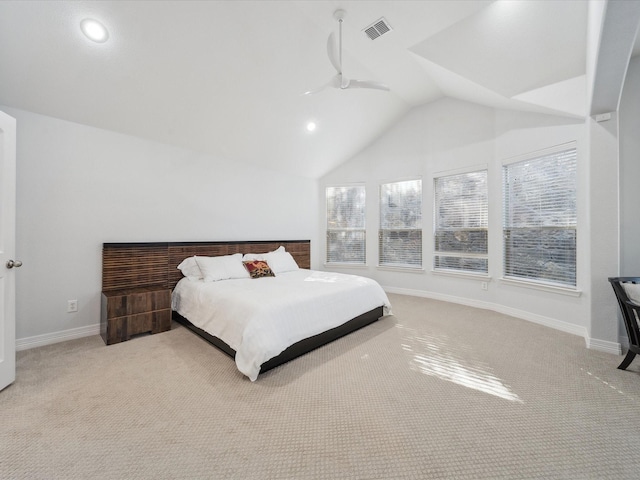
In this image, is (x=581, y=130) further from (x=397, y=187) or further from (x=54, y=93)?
(x=54, y=93)

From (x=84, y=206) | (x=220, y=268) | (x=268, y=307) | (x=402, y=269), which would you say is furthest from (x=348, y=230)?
(x=84, y=206)

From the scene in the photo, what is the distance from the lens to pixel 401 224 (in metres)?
5.18

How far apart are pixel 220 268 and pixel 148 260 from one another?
901 mm

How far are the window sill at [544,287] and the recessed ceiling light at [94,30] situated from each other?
534 cm

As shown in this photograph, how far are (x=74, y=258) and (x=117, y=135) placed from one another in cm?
153

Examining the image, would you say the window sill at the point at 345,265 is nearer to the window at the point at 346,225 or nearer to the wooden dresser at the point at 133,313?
the window at the point at 346,225

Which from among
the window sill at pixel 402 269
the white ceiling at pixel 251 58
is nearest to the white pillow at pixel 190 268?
the white ceiling at pixel 251 58

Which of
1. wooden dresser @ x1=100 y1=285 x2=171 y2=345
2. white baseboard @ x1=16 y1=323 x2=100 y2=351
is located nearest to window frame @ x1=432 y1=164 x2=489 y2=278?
wooden dresser @ x1=100 y1=285 x2=171 y2=345

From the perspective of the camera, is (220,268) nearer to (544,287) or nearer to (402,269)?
(402,269)

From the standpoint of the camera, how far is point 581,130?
3.07m

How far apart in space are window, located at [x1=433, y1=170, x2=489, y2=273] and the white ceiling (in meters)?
1.22

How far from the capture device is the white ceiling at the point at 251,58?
92.0 inches

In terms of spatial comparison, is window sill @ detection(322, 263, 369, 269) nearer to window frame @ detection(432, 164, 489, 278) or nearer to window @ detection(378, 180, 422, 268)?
window @ detection(378, 180, 422, 268)

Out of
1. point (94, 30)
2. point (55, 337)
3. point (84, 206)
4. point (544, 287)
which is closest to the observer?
point (94, 30)
